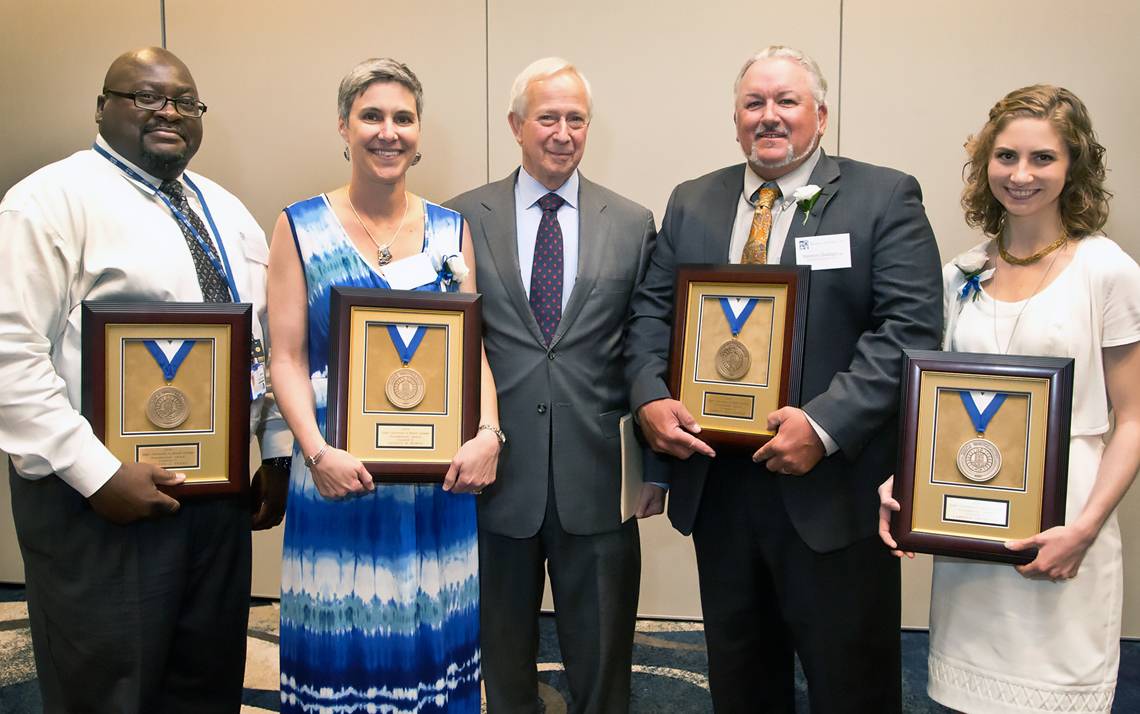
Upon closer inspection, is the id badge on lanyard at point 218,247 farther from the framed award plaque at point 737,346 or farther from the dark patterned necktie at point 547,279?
the framed award plaque at point 737,346

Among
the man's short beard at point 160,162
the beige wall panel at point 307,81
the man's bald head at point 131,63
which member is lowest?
the man's short beard at point 160,162

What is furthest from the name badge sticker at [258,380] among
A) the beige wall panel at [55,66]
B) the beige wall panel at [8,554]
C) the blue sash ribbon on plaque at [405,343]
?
the beige wall panel at [8,554]

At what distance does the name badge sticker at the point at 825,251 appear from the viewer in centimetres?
197

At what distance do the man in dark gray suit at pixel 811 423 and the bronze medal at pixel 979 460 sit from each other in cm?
24

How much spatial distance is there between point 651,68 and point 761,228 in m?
1.74

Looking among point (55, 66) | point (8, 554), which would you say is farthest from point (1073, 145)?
point (8, 554)

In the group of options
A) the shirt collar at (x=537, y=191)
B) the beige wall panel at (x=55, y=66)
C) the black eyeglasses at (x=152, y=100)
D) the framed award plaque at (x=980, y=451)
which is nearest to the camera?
the framed award plaque at (x=980, y=451)

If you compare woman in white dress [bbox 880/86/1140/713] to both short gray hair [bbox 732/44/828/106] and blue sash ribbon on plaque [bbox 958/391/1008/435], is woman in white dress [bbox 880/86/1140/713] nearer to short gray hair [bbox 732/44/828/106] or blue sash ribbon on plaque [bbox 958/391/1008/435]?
blue sash ribbon on plaque [bbox 958/391/1008/435]

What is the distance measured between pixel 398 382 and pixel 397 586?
518 mm

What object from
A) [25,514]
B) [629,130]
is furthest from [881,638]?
[629,130]

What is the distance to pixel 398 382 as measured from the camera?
6.23ft

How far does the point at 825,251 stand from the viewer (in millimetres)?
1978

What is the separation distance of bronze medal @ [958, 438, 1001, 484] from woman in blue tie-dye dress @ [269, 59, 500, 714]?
40.4 inches

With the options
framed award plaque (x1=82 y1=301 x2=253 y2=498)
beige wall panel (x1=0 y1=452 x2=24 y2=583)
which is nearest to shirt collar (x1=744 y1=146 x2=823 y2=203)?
framed award plaque (x1=82 y1=301 x2=253 y2=498)
